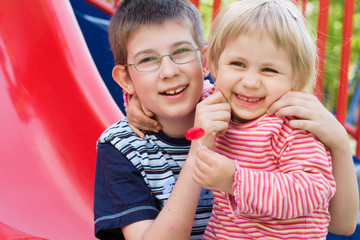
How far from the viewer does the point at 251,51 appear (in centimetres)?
112

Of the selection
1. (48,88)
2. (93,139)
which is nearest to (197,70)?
(93,139)

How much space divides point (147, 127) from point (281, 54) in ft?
1.74

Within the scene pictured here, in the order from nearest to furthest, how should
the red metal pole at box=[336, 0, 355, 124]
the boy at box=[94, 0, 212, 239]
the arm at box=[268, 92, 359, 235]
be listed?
the arm at box=[268, 92, 359, 235]
the boy at box=[94, 0, 212, 239]
the red metal pole at box=[336, 0, 355, 124]

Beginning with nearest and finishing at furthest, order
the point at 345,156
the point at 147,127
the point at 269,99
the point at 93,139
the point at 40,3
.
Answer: the point at 269,99, the point at 345,156, the point at 147,127, the point at 93,139, the point at 40,3

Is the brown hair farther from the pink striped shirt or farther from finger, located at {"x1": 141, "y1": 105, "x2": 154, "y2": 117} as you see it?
the pink striped shirt

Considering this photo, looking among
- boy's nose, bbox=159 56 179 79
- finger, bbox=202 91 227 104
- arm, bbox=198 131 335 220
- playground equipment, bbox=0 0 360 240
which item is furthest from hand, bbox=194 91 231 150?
playground equipment, bbox=0 0 360 240

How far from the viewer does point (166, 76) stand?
138 cm

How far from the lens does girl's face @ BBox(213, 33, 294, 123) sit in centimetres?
111

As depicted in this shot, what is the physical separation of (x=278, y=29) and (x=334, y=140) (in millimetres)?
310

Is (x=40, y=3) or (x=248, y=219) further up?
(x=40, y=3)

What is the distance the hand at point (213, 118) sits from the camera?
1162 millimetres

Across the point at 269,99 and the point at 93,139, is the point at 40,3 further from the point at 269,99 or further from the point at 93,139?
the point at 269,99

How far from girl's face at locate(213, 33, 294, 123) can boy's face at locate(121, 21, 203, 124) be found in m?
0.24

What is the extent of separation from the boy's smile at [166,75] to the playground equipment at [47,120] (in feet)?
1.65
